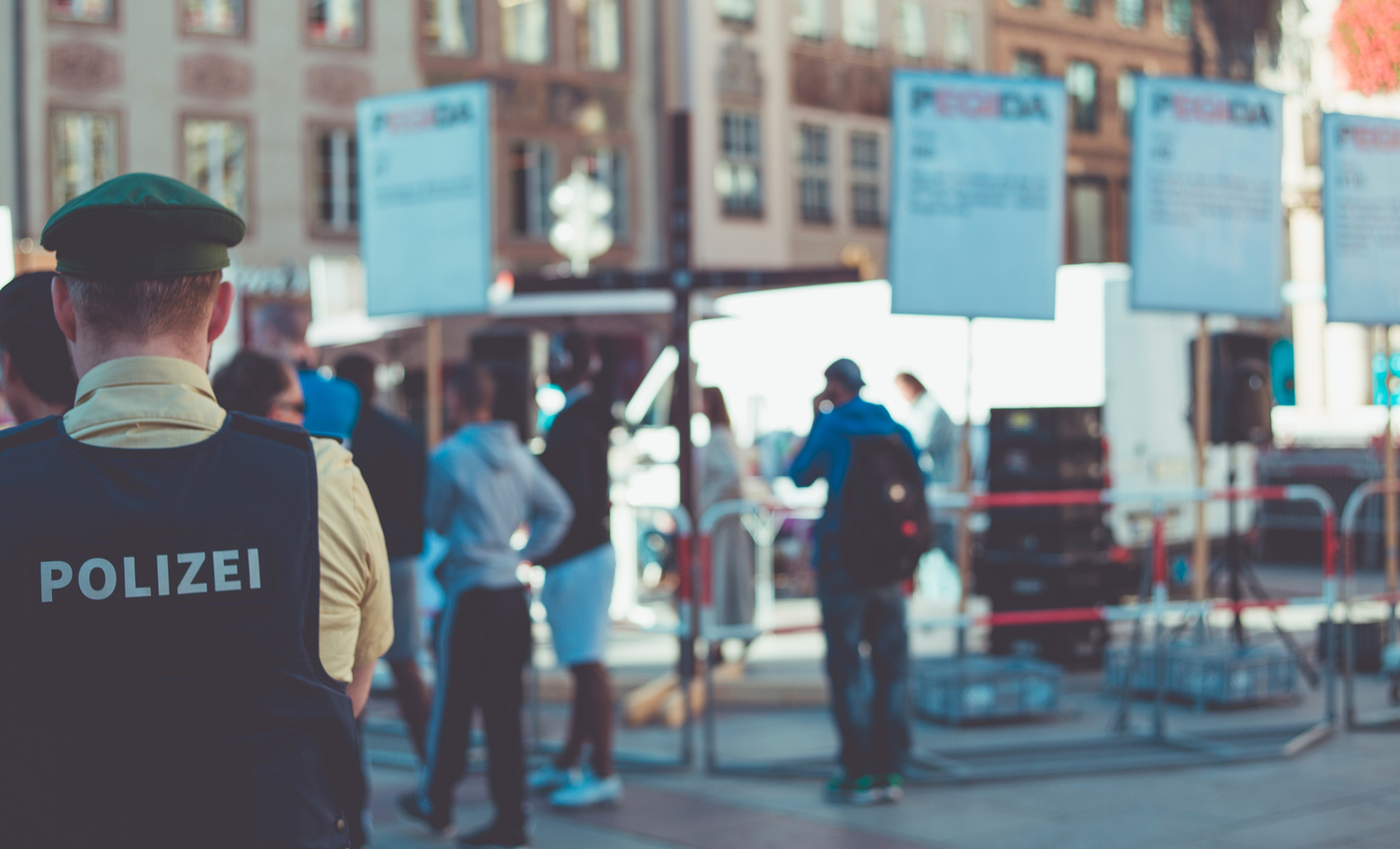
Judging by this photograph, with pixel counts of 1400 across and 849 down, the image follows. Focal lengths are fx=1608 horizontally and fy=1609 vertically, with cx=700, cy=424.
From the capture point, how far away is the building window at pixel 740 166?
96.7 ft

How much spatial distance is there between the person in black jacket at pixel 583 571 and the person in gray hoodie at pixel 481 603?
37 cm

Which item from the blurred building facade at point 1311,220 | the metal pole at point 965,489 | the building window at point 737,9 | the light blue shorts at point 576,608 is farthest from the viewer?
the blurred building facade at point 1311,220

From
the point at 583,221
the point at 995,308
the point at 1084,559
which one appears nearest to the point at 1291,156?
the point at 583,221

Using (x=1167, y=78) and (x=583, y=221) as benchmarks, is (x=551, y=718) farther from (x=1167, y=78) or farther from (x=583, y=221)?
(x=583, y=221)

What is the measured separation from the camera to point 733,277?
8.52m

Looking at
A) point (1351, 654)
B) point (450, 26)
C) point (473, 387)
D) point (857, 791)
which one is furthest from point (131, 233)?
point (450, 26)

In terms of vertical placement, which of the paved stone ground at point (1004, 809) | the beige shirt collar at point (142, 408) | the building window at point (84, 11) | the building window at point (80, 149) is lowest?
the paved stone ground at point (1004, 809)

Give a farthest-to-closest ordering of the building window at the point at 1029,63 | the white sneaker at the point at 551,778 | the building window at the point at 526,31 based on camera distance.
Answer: the building window at the point at 1029,63
the building window at the point at 526,31
the white sneaker at the point at 551,778

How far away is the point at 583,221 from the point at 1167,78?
10453 millimetres

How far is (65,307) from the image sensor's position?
222 centimetres

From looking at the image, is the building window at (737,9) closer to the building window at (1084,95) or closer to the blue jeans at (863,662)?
the building window at (1084,95)

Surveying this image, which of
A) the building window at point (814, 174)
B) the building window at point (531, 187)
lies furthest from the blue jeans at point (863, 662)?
the building window at point (814, 174)

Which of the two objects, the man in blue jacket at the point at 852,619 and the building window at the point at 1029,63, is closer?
the man in blue jacket at the point at 852,619

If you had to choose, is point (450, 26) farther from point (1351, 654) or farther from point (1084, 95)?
point (1351, 654)
